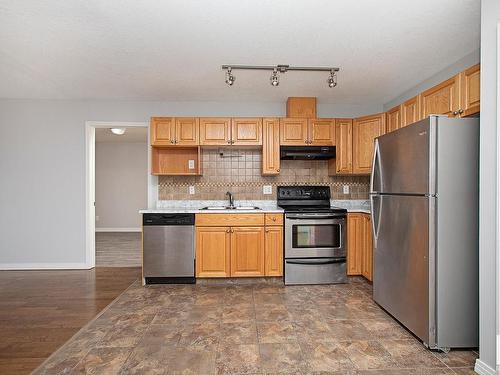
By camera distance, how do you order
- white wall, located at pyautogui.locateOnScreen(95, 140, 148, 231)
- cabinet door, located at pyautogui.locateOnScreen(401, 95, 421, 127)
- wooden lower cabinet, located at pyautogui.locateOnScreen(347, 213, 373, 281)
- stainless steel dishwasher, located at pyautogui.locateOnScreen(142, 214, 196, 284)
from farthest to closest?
white wall, located at pyautogui.locateOnScreen(95, 140, 148, 231), wooden lower cabinet, located at pyautogui.locateOnScreen(347, 213, 373, 281), stainless steel dishwasher, located at pyautogui.locateOnScreen(142, 214, 196, 284), cabinet door, located at pyautogui.locateOnScreen(401, 95, 421, 127)

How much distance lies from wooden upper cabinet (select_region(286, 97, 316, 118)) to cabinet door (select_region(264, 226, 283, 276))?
151 cm

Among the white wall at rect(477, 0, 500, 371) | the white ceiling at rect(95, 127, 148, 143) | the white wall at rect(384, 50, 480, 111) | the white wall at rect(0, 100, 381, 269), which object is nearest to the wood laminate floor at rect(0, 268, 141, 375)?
the white wall at rect(0, 100, 381, 269)

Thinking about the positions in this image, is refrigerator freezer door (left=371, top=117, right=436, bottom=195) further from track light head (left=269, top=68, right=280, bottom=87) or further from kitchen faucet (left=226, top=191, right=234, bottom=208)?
kitchen faucet (left=226, top=191, right=234, bottom=208)

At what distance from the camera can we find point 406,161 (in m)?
2.43

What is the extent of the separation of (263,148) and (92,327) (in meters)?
2.63

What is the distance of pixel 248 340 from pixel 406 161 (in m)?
1.81

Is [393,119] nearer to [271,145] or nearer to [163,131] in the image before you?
[271,145]

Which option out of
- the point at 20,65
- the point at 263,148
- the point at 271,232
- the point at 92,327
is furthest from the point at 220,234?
the point at 20,65

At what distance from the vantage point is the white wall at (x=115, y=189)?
813 cm

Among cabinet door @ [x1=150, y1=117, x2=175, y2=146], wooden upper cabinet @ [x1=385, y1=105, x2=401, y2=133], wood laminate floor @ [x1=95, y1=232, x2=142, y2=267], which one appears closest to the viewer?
wooden upper cabinet @ [x1=385, y1=105, x2=401, y2=133]

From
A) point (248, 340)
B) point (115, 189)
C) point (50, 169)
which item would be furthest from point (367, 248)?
point (115, 189)

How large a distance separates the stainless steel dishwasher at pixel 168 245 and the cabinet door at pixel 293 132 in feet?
4.99

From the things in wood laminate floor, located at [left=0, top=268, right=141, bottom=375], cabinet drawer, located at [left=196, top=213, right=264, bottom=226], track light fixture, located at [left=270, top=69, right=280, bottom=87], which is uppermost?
track light fixture, located at [left=270, top=69, right=280, bottom=87]

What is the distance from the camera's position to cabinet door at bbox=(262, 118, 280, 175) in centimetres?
399
